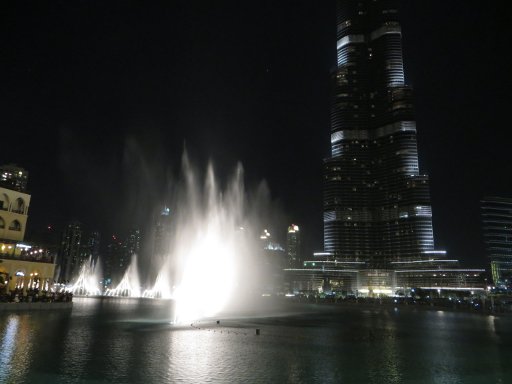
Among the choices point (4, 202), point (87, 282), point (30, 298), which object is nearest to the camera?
point (30, 298)

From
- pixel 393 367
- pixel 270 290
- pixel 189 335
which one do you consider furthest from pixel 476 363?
pixel 270 290

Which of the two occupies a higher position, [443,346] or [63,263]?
[63,263]

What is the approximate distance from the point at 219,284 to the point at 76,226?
322 feet

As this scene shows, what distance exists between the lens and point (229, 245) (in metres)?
91.8

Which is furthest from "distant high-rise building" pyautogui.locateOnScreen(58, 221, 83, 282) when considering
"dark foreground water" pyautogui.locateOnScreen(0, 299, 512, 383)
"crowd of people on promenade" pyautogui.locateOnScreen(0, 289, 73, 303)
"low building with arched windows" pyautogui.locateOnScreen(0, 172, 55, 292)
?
"dark foreground water" pyautogui.locateOnScreen(0, 299, 512, 383)

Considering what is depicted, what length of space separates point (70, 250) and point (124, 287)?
202 feet

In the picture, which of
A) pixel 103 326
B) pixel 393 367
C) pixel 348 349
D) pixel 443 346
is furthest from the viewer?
pixel 103 326

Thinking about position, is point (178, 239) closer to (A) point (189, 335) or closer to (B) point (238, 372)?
(A) point (189, 335)

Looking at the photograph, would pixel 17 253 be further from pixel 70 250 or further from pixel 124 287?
pixel 70 250

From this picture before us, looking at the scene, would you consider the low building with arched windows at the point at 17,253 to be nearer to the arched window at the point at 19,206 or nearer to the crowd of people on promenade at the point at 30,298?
the arched window at the point at 19,206


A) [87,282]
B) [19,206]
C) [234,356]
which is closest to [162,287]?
[87,282]

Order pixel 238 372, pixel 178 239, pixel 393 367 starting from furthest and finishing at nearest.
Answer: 1. pixel 178 239
2. pixel 393 367
3. pixel 238 372

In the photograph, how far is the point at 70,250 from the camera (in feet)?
549

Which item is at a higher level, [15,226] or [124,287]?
[15,226]
